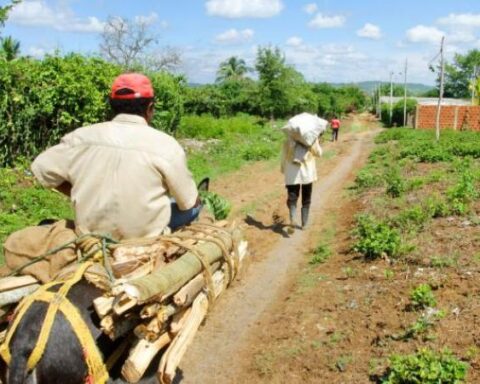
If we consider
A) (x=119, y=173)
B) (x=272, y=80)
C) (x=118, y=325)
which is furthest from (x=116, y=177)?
(x=272, y=80)

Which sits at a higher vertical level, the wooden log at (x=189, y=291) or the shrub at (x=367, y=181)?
the wooden log at (x=189, y=291)

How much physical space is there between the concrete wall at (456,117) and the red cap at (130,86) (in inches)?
1688

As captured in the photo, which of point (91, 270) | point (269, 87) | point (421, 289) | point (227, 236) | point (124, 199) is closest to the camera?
point (91, 270)

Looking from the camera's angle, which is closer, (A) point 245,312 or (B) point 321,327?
(B) point 321,327

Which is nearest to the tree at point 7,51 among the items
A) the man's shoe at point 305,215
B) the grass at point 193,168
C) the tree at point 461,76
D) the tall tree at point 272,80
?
the grass at point 193,168

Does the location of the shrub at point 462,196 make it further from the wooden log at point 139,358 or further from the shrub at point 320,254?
the wooden log at point 139,358

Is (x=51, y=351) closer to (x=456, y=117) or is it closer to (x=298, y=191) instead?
(x=298, y=191)

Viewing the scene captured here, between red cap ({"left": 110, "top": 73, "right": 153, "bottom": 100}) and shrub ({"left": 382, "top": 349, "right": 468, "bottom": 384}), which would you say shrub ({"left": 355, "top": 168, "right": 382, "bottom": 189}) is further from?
red cap ({"left": 110, "top": 73, "right": 153, "bottom": 100})

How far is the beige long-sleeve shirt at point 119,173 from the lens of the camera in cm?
374

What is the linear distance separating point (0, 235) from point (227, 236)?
231 inches

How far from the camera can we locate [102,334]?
323 centimetres

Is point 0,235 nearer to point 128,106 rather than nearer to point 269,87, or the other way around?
point 128,106

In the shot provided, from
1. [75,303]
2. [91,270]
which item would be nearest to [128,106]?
[91,270]

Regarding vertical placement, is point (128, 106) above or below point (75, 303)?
above
